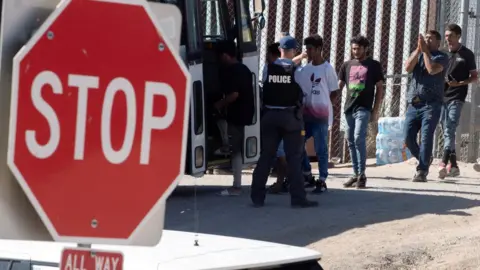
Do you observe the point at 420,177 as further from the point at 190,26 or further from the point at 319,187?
the point at 190,26

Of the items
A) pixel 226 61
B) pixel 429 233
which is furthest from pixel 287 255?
pixel 226 61

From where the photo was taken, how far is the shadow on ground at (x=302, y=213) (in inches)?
377

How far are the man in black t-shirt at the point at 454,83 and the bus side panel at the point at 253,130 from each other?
216 centimetres

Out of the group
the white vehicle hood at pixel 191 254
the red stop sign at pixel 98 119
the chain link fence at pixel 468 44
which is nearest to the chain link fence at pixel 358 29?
the chain link fence at pixel 468 44

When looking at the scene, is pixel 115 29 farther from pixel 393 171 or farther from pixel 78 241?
pixel 393 171

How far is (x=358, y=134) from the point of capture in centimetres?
1147

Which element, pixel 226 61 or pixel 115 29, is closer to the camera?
pixel 115 29

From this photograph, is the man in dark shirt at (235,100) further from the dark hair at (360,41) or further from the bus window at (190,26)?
Result: the dark hair at (360,41)

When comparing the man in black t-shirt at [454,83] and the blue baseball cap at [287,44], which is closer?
the blue baseball cap at [287,44]

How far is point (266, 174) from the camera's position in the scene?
10.4 m

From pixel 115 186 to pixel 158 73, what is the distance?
1.15 ft

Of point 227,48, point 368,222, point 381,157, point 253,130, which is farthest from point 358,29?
point 368,222

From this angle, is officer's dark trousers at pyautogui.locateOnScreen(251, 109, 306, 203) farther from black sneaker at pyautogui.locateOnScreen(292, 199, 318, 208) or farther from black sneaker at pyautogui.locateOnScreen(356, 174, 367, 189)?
black sneaker at pyautogui.locateOnScreen(356, 174, 367, 189)

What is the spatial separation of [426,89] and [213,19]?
255 cm
